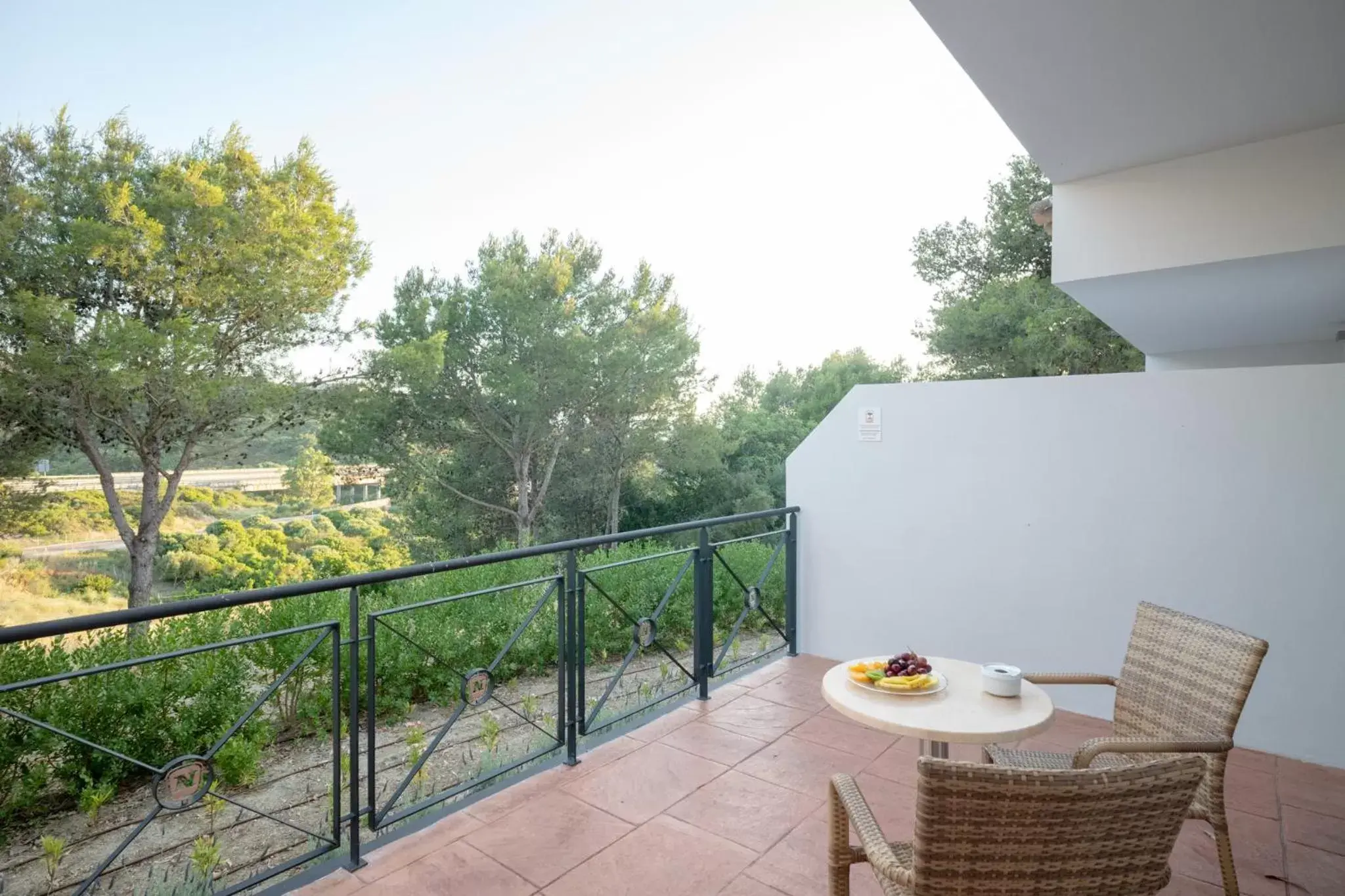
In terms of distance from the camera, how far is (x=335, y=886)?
1.97 m

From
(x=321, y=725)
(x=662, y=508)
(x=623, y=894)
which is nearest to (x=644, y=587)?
(x=321, y=725)

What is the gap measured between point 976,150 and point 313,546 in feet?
46.7

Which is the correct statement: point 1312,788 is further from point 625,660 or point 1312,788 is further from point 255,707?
Result: point 255,707

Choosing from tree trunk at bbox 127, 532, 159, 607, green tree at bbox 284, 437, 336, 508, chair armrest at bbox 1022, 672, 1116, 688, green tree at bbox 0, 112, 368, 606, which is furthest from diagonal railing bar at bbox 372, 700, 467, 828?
green tree at bbox 284, 437, 336, 508

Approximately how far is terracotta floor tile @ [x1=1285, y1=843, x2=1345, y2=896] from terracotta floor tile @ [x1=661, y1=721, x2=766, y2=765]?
65.9 inches

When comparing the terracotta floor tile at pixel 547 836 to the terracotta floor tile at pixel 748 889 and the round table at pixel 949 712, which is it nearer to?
the terracotta floor tile at pixel 748 889

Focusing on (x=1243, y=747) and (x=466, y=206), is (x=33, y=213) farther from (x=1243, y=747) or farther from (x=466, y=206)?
(x=1243, y=747)

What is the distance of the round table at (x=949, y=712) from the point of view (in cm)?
167

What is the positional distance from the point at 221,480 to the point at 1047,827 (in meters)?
14.5

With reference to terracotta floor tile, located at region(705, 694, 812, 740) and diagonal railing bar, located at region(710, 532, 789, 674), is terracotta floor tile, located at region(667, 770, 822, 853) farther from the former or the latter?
diagonal railing bar, located at region(710, 532, 789, 674)

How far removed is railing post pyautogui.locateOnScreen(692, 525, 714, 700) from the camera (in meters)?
3.49

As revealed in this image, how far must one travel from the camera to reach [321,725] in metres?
4.09

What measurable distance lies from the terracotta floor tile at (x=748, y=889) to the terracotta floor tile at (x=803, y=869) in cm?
2

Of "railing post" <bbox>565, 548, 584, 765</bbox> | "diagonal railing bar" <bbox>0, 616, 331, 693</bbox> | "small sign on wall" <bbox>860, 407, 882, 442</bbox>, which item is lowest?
"railing post" <bbox>565, 548, 584, 765</bbox>
